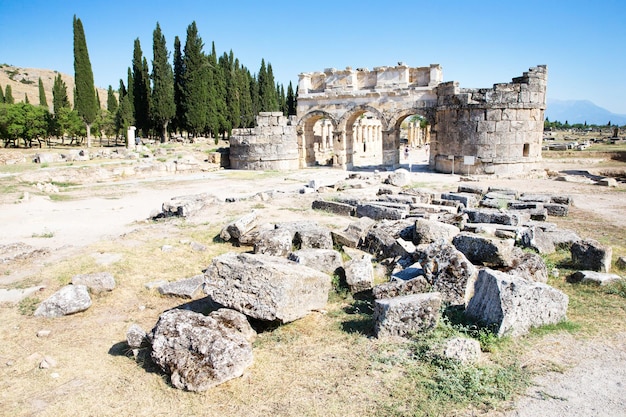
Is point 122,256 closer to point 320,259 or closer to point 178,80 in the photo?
point 320,259

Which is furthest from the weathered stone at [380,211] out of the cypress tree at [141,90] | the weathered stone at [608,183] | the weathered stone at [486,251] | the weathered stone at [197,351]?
the cypress tree at [141,90]

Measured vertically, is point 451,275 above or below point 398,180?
below

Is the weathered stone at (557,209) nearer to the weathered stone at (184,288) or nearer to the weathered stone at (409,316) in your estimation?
the weathered stone at (409,316)

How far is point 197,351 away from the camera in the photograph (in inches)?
165

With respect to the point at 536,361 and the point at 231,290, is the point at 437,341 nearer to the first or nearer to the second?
the point at 536,361

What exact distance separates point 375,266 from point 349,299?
1.29m

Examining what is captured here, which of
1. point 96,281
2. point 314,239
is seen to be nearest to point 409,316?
point 314,239

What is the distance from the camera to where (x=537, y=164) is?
2108 cm

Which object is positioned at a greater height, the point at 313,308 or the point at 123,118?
the point at 123,118

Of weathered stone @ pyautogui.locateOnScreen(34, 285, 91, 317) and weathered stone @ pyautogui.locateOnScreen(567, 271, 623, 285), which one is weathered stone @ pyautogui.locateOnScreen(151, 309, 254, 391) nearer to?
weathered stone @ pyautogui.locateOnScreen(34, 285, 91, 317)

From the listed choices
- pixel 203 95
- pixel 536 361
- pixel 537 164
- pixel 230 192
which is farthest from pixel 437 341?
pixel 203 95

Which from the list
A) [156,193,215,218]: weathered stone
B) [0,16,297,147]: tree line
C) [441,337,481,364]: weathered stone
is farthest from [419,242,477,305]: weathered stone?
[0,16,297,147]: tree line

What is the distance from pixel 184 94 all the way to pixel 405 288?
3629 centimetres

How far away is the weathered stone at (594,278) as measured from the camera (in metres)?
6.25
